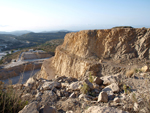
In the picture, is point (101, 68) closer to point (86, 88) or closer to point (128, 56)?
point (128, 56)

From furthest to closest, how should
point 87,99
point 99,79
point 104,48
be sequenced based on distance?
point 104,48 → point 99,79 → point 87,99

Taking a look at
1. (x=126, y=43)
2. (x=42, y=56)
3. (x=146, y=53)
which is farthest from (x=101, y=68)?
(x=42, y=56)

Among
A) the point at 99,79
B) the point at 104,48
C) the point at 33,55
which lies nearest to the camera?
the point at 99,79

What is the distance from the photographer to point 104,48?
1269 cm

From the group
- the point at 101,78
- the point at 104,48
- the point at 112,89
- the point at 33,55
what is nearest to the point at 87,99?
the point at 112,89

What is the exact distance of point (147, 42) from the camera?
10430 millimetres

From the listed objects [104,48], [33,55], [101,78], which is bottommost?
[33,55]

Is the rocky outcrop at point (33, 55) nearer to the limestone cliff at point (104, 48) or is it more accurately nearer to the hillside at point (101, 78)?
the hillside at point (101, 78)

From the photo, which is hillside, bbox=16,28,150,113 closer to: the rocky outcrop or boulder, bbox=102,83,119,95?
boulder, bbox=102,83,119,95

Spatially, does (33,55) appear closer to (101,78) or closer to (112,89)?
(101,78)

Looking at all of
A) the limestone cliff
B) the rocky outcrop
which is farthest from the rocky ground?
the rocky outcrop

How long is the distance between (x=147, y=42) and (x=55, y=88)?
10.2 metres

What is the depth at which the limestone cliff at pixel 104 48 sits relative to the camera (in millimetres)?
10758

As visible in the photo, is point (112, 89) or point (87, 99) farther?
point (112, 89)
